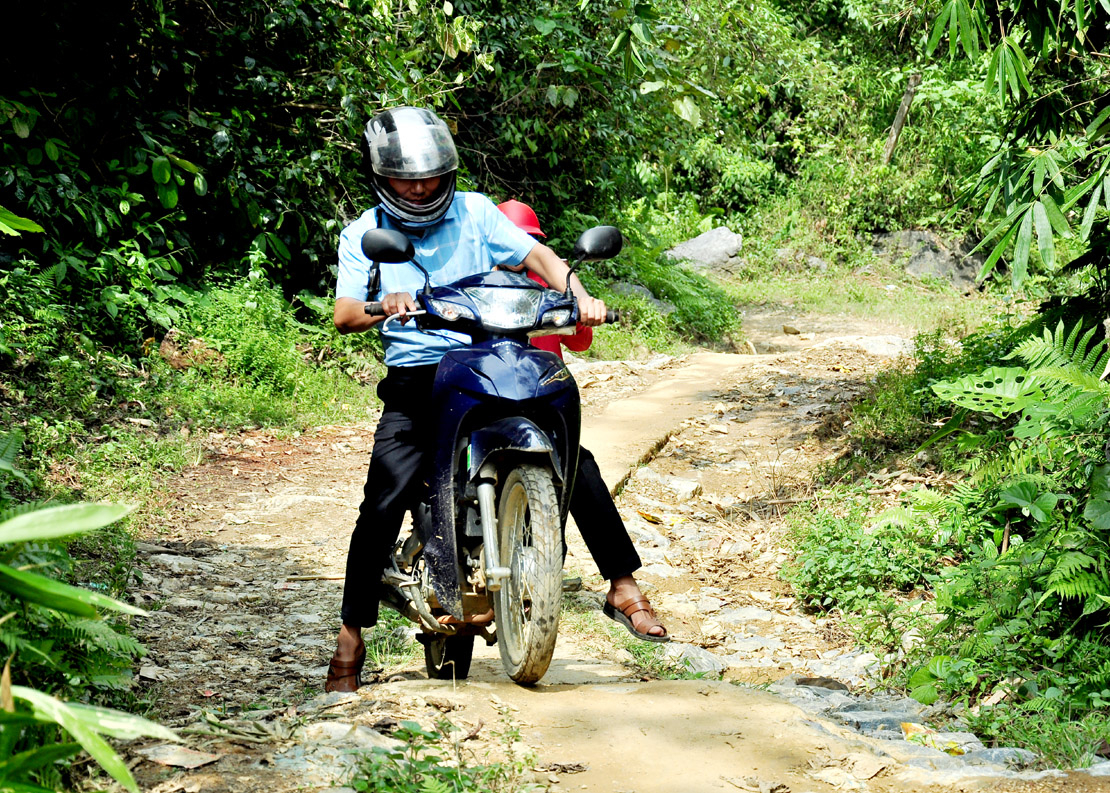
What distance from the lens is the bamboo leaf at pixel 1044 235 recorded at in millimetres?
4454

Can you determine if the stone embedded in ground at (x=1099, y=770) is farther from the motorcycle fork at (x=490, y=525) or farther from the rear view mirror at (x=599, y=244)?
the rear view mirror at (x=599, y=244)

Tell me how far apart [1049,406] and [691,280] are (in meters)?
11.6

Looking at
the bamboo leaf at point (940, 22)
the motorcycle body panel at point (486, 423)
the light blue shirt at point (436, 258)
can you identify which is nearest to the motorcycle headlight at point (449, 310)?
the motorcycle body panel at point (486, 423)

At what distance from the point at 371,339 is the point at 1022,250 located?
629 cm

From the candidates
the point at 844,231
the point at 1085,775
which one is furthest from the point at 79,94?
the point at 844,231

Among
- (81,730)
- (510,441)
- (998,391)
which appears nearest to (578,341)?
(510,441)

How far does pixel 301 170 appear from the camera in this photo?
8.99 meters

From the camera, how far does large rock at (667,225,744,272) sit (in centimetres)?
2022

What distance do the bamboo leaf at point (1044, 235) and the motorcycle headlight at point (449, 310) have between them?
2.53m

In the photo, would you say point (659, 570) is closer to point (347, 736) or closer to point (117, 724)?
point (347, 736)

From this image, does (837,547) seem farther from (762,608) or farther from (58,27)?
(58,27)

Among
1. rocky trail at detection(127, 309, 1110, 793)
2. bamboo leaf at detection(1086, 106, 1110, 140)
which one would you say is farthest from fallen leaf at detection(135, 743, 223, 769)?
bamboo leaf at detection(1086, 106, 1110, 140)

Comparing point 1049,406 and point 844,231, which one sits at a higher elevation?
point 844,231

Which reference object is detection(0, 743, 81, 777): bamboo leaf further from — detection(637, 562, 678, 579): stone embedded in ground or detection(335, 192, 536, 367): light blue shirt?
detection(637, 562, 678, 579): stone embedded in ground
